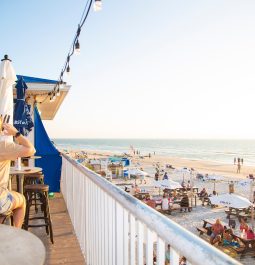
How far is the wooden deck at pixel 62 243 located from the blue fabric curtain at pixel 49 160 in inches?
85.1

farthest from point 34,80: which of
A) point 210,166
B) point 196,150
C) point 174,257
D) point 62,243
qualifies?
point 196,150

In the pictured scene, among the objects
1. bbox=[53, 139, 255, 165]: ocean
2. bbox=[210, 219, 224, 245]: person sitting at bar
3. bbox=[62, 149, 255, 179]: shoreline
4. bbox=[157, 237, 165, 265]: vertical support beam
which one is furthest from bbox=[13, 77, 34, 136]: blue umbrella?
bbox=[53, 139, 255, 165]: ocean

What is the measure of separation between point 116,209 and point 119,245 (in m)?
0.21

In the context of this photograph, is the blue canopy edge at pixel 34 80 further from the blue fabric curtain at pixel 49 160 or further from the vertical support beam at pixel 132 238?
A: the vertical support beam at pixel 132 238

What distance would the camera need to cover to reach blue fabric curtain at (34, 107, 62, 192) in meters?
8.01

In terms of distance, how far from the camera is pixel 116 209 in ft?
6.57

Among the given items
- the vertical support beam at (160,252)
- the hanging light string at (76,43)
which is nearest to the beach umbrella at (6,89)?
the hanging light string at (76,43)

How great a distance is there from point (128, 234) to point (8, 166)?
1806 mm

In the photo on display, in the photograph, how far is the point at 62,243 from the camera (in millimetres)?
4125

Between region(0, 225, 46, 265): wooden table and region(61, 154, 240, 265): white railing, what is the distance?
0.46 m

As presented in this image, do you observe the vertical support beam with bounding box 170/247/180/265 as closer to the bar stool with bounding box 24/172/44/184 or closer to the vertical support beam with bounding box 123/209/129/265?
the vertical support beam with bounding box 123/209/129/265

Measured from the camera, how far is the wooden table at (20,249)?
47.9 inches

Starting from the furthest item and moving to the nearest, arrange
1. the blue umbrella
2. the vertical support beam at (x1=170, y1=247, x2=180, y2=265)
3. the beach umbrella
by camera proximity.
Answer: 1. the blue umbrella
2. the beach umbrella
3. the vertical support beam at (x1=170, y1=247, x2=180, y2=265)

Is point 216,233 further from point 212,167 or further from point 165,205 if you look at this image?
point 212,167
